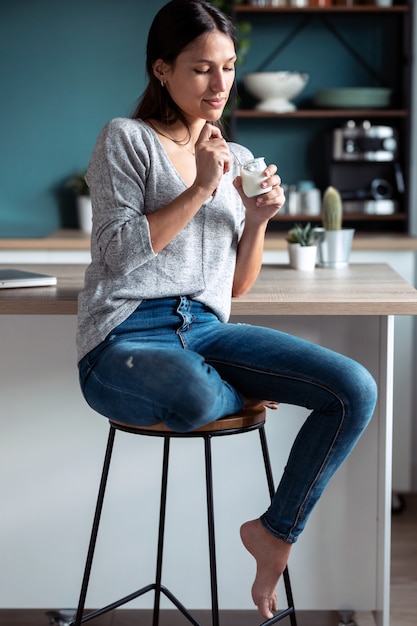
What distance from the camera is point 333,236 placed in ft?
8.59

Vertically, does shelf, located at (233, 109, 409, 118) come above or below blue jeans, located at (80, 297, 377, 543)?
above

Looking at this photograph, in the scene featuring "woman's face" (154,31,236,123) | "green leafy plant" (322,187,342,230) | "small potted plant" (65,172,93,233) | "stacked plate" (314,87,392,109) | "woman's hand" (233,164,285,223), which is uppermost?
"woman's face" (154,31,236,123)

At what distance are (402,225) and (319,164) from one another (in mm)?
460

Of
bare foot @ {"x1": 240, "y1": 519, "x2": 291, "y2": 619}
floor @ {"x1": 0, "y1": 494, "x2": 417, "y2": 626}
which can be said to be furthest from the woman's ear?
floor @ {"x1": 0, "y1": 494, "x2": 417, "y2": 626}

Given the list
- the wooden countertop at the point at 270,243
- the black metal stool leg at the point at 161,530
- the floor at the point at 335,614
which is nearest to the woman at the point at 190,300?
the black metal stool leg at the point at 161,530

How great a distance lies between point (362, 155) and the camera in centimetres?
401

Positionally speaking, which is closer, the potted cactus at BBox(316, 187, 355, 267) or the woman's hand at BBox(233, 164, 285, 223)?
the woman's hand at BBox(233, 164, 285, 223)

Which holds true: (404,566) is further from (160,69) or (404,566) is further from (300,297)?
(160,69)

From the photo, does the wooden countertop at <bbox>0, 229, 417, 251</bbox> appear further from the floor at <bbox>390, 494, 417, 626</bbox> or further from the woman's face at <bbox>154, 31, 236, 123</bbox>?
the woman's face at <bbox>154, 31, 236, 123</bbox>

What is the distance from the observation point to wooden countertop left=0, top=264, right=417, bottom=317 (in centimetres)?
212

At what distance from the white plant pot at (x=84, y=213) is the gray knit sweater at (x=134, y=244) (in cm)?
216

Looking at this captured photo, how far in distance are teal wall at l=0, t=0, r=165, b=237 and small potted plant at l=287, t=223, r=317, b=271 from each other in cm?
189

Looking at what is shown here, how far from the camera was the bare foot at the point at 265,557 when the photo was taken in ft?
6.19

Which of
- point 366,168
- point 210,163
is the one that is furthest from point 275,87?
point 210,163
